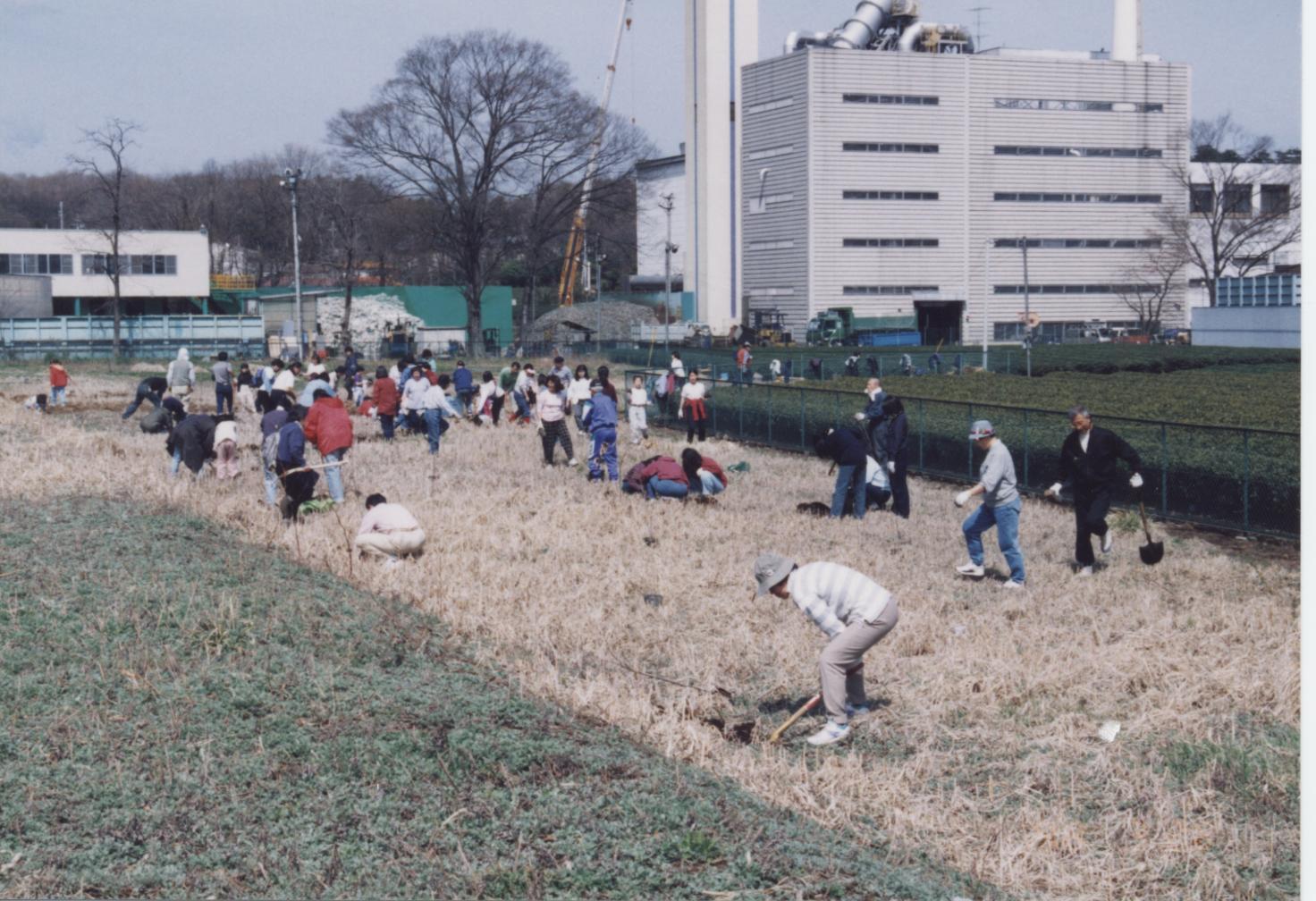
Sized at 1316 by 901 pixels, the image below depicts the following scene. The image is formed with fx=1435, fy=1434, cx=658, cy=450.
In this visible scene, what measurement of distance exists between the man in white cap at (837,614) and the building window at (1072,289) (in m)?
82.6

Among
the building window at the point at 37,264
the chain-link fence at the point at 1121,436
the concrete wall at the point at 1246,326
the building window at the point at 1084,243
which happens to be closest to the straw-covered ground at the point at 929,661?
the chain-link fence at the point at 1121,436

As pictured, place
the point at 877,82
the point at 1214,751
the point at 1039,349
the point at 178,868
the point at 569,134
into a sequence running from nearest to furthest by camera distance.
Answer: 1. the point at 178,868
2. the point at 1214,751
3. the point at 1039,349
4. the point at 569,134
5. the point at 877,82

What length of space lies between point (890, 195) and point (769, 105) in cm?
917

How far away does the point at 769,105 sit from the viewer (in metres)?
87.2

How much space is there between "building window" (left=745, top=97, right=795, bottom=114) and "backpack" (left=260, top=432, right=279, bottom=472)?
72.1 m

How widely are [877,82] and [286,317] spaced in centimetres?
3699

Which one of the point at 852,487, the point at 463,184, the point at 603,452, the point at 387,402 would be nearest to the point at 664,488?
the point at 603,452

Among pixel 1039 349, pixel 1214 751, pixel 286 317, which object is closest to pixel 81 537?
pixel 1214 751

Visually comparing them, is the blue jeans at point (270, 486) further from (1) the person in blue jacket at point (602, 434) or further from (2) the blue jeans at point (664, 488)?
(1) the person in blue jacket at point (602, 434)

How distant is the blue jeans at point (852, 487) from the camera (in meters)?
18.2

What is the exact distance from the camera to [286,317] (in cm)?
7525

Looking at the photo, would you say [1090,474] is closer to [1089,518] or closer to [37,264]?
[1089,518]

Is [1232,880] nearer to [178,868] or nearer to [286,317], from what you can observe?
[178,868]

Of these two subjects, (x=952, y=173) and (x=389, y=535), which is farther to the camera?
(x=952, y=173)
